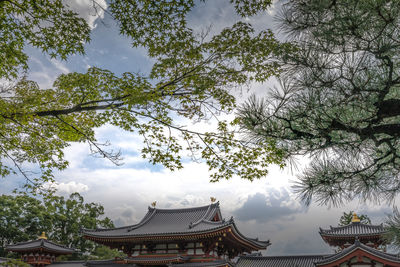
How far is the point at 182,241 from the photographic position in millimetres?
15727

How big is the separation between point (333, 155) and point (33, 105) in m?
6.46

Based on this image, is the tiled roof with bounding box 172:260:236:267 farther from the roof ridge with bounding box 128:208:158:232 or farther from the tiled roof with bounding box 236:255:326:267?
the roof ridge with bounding box 128:208:158:232

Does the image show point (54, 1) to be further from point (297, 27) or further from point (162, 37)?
point (297, 27)

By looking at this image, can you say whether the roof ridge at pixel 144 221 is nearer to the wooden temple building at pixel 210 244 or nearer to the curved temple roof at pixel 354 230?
the wooden temple building at pixel 210 244

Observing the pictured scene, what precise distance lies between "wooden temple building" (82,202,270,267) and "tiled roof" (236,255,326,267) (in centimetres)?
59

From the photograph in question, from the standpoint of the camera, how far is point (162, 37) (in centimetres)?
600

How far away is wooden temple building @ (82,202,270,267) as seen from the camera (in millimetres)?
14680

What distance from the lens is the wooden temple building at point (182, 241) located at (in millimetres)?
14680

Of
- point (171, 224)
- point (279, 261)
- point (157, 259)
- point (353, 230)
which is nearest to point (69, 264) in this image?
point (171, 224)

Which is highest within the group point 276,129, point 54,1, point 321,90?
point 54,1

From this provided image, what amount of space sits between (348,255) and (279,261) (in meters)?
5.19

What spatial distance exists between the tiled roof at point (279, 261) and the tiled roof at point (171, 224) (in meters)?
0.97

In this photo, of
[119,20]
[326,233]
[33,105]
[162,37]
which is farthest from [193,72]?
[326,233]

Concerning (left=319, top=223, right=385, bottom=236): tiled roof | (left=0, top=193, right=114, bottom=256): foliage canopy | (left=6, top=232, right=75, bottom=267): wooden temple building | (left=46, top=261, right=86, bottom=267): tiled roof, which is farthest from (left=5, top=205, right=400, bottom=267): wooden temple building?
(left=0, top=193, right=114, bottom=256): foliage canopy
